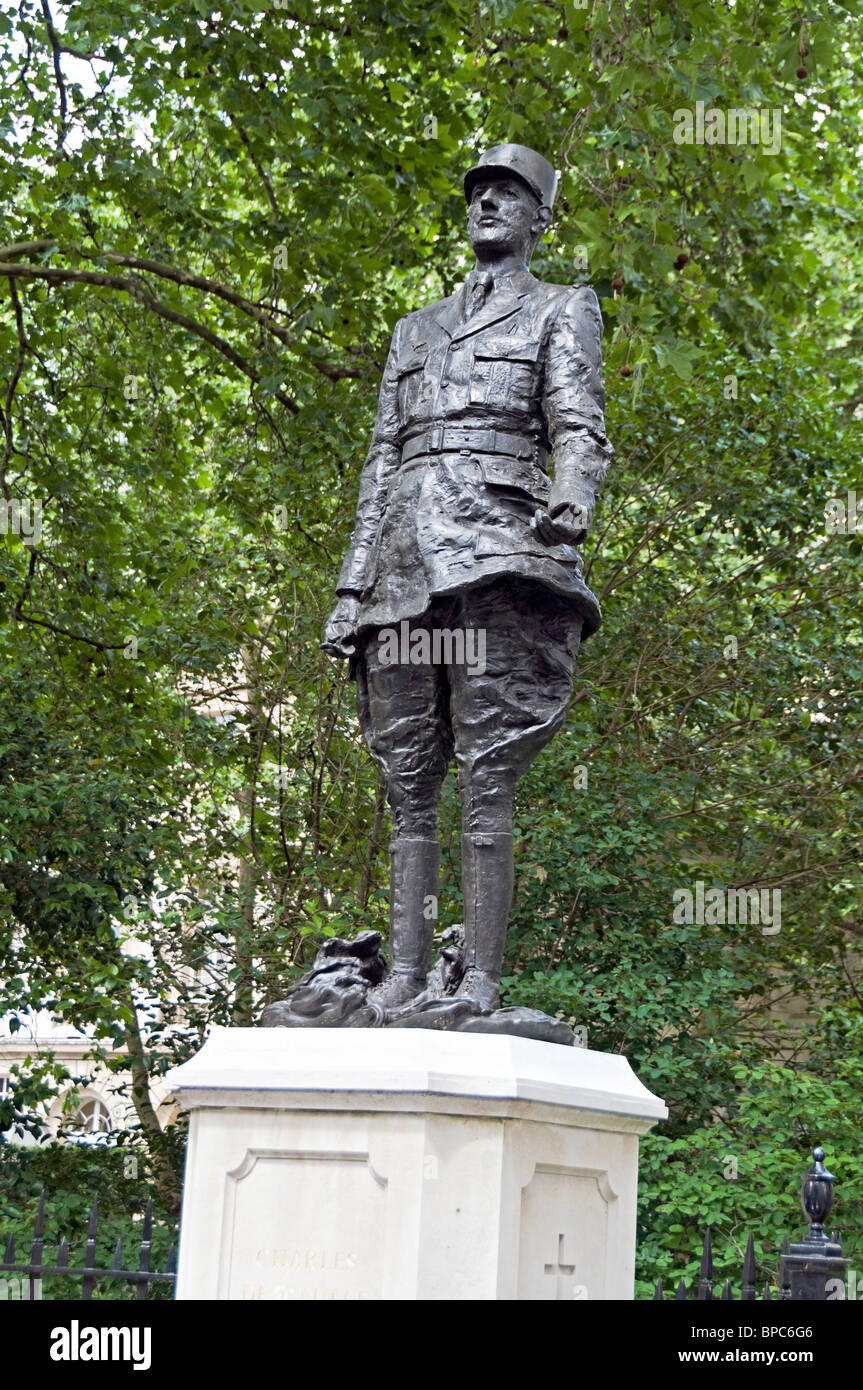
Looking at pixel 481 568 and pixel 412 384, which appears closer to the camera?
pixel 481 568

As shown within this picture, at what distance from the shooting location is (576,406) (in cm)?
471

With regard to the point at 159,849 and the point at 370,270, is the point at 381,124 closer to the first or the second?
the point at 370,270

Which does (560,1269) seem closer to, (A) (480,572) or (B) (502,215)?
(A) (480,572)

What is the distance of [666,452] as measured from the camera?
36.5 ft

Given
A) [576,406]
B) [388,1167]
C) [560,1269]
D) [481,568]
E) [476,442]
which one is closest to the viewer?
[388,1167]

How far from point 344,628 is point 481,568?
0.55 m

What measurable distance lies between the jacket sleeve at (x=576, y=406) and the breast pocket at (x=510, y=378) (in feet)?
0.16

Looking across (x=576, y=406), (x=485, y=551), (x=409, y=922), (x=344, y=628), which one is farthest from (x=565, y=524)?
(x=409, y=922)

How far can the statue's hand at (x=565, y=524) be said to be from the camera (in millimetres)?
4500

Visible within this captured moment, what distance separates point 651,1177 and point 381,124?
21.5 feet

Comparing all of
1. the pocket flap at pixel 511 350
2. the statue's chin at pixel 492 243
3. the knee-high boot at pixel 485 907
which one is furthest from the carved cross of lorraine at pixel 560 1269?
the statue's chin at pixel 492 243

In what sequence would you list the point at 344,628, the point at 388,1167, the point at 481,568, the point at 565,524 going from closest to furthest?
the point at 388,1167, the point at 565,524, the point at 481,568, the point at 344,628

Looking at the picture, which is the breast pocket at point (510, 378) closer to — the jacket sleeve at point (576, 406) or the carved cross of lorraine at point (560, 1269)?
the jacket sleeve at point (576, 406)
